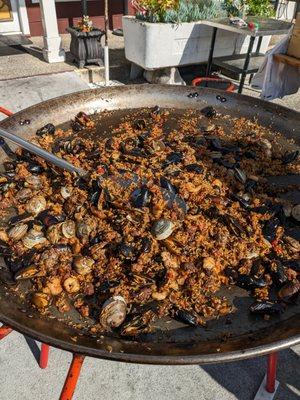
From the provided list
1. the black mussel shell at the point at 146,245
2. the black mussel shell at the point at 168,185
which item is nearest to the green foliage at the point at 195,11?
the black mussel shell at the point at 168,185

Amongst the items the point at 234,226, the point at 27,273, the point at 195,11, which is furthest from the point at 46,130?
the point at 195,11

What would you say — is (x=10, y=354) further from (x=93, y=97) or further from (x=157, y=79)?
(x=157, y=79)

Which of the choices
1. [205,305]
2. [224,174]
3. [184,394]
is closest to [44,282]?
[205,305]

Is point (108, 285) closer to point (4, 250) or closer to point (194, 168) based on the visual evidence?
point (4, 250)

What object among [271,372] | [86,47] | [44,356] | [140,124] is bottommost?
[44,356]

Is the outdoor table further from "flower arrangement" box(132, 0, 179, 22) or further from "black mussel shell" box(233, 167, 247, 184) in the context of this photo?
"black mussel shell" box(233, 167, 247, 184)

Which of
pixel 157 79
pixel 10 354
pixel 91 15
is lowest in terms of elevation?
pixel 10 354
